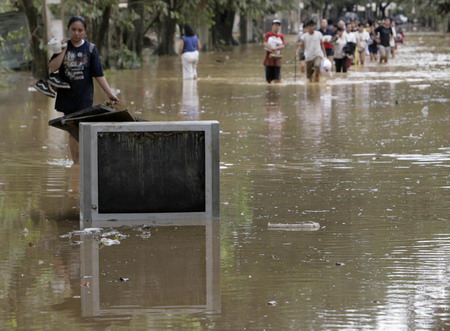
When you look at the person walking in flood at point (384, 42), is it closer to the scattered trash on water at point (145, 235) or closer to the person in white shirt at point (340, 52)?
the person in white shirt at point (340, 52)

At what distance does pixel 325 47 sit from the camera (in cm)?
3183

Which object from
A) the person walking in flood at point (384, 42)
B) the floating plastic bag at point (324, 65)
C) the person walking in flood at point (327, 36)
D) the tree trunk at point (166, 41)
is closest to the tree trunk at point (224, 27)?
the tree trunk at point (166, 41)

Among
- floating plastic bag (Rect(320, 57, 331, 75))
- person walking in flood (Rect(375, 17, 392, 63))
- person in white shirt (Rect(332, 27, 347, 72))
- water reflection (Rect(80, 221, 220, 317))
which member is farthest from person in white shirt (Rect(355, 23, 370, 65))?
water reflection (Rect(80, 221, 220, 317))

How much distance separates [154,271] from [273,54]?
64.6 feet

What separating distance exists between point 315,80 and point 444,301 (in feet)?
69.1

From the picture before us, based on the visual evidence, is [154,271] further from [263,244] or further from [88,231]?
[88,231]

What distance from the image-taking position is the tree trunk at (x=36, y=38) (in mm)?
27638

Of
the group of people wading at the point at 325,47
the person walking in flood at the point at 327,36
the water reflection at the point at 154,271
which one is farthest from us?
the person walking in flood at the point at 327,36

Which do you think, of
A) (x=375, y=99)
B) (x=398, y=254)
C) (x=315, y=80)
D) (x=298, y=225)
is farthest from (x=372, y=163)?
(x=315, y=80)

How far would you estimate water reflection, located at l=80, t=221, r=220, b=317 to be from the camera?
6.67 metres

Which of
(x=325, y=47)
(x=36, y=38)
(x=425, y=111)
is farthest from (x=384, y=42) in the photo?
(x=425, y=111)

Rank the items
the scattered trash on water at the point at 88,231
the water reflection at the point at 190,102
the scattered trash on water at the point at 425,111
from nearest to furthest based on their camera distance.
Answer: the scattered trash on water at the point at 88,231, the scattered trash on water at the point at 425,111, the water reflection at the point at 190,102

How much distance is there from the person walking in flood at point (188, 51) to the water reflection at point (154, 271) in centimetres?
2003

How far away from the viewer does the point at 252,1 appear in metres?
50.5
